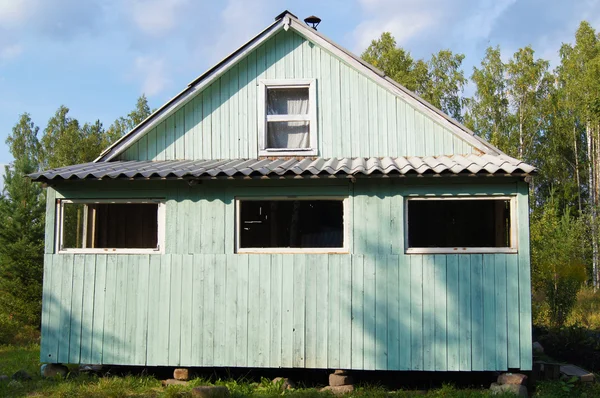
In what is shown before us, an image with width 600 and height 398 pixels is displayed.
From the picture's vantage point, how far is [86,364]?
958 centimetres

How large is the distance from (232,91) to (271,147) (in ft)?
4.33

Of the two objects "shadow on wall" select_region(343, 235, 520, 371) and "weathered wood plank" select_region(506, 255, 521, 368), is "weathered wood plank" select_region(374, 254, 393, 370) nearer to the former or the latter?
"shadow on wall" select_region(343, 235, 520, 371)

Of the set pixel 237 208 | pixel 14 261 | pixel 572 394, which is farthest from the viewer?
pixel 14 261

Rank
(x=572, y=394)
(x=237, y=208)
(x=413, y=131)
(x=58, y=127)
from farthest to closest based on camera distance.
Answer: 1. (x=58, y=127)
2. (x=413, y=131)
3. (x=237, y=208)
4. (x=572, y=394)

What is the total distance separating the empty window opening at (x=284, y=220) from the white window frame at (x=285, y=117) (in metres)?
1.79

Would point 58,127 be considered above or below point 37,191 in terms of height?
above

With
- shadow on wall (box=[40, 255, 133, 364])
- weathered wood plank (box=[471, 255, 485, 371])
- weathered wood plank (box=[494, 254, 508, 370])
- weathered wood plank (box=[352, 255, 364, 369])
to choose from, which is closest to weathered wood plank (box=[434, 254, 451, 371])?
weathered wood plank (box=[471, 255, 485, 371])

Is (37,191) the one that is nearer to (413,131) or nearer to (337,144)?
(337,144)

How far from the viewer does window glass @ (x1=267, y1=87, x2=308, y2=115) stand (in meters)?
10.8

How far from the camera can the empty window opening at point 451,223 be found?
12617mm

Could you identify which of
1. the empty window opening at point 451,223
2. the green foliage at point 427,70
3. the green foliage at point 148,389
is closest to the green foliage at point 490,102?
the green foliage at point 427,70

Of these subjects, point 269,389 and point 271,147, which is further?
point 271,147

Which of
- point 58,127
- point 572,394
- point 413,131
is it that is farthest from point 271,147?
point 58,127

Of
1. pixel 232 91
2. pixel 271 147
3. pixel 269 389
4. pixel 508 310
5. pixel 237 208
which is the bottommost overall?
pixel 269 389
